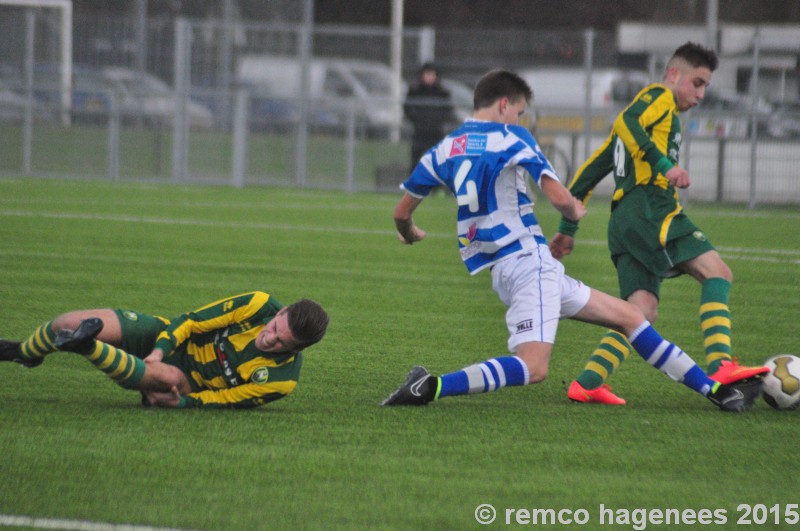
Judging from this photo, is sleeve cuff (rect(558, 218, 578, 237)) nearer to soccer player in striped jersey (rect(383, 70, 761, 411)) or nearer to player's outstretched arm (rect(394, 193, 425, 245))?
soccer player in striped jersey (rect(383, 70, 761, 411))

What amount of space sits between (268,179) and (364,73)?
8.60 ft

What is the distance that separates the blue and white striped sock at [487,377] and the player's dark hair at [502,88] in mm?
1131

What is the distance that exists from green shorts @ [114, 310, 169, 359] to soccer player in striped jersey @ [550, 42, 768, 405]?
1918 mm

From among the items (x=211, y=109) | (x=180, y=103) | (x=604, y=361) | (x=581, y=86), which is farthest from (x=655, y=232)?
(x=211, y=109)

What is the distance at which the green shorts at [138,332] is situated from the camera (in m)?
5.82

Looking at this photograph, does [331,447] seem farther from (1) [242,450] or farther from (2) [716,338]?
(2) [716,338]

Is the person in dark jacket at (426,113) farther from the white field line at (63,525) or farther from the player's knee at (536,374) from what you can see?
the white field line at (63,525)

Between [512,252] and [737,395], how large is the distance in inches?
48.1

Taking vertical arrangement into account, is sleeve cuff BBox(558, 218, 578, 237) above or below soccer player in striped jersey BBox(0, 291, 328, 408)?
above

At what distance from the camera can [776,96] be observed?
20938mm

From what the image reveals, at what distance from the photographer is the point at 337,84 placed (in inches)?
950

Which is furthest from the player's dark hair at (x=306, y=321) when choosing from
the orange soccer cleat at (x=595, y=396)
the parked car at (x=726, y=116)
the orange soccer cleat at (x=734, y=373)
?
the parked car at (x=726, y=116)

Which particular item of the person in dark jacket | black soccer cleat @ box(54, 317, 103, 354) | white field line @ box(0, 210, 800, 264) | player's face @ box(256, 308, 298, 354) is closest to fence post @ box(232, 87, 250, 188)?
the person in dark jacket

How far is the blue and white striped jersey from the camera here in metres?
5.73
